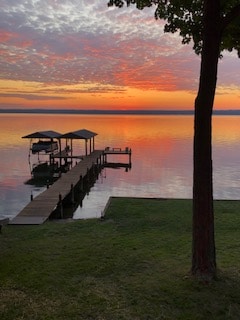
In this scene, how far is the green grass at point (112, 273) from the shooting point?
7945mm

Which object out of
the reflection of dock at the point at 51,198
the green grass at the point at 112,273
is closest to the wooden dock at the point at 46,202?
the reflection of dock at the point at 51,198

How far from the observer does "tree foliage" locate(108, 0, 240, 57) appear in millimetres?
10320

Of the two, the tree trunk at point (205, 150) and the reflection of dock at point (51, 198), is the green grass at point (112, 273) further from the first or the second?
the reflection of dock at point (51, 198)

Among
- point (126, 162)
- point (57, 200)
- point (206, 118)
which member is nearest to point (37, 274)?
point (206, 118)

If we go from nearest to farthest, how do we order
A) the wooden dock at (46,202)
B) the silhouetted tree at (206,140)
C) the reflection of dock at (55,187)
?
the silhouetted tree at (206,140)
the wooden dock at (46,202)
the reflection of dock at (55,187)

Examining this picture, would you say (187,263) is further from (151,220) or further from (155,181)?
(155,181)

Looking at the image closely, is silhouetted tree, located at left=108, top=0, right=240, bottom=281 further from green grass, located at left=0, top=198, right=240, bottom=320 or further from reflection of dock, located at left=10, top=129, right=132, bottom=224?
reflection of dock, located at left=10, top=129, right=132, bottom=224

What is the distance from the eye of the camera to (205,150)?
9.12 meters

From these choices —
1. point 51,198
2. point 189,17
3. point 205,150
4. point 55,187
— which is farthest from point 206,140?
point 55,187

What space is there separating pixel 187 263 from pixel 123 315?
13.0 ft

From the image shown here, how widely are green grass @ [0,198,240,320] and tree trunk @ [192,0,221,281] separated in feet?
2.06

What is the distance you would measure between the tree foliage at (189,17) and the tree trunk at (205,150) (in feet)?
5.21

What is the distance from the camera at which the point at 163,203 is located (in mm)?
22531

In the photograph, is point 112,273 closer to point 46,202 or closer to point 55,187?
point 46,202
